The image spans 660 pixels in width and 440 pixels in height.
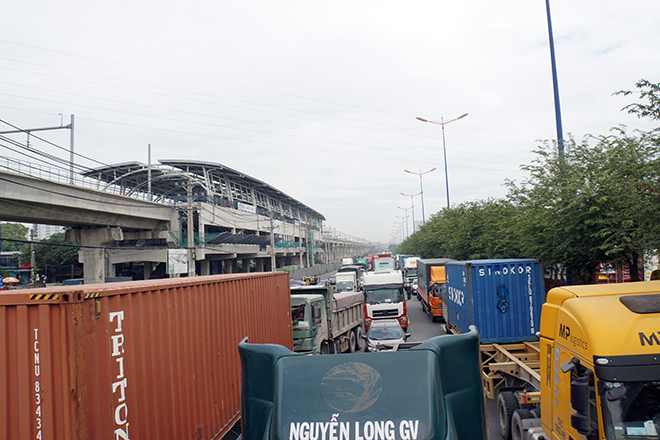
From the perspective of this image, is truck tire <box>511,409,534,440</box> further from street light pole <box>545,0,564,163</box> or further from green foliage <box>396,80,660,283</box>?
street light pole <box>545,0,564,163</box>

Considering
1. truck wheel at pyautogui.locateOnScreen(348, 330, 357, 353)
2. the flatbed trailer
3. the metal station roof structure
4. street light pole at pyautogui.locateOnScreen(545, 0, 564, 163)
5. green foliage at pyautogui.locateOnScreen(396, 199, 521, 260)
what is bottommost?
truck wheel at pyautogui.locateOnScreen(348, 330, 357, 353)

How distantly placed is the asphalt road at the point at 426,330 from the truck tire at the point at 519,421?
1162 millimetres

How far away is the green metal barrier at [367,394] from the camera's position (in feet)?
10.8

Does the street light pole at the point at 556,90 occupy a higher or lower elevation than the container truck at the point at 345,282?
higher

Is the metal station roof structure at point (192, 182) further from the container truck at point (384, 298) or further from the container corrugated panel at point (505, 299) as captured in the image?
the container corrugated panel at point (505, 299)

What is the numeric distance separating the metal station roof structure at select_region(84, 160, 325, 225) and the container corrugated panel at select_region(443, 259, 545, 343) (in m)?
34.9

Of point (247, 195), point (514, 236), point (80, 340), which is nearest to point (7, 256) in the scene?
point (247, 195)

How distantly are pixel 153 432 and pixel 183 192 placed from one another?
2495 inches

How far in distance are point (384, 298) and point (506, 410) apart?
11841mm

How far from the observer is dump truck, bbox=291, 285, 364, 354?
12227 mm

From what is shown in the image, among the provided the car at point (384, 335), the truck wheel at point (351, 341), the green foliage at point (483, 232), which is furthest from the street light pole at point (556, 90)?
the truck wheel at point (351, 341)

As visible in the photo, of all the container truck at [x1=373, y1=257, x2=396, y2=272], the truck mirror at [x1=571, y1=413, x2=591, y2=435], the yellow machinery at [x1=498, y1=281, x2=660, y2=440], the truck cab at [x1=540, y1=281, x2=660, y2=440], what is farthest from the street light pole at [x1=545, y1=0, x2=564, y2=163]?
the container truck at [x1=373, y1=257, x2=396, y2=272]

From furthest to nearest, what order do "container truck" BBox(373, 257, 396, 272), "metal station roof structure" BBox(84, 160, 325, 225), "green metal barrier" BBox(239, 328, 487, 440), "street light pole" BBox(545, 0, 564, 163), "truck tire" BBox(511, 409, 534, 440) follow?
"metal station roof structure" BBox(84, 160, 325, 225), "container truck" BBox(373, 257, 396, 272), "street light pole" BBox(545, 0, 564, 163), "truck tire" BBox(511, 409, 534, 440), "green metal barrier" BBox(239, 328, 487, 440)

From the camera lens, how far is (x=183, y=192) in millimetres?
64938
